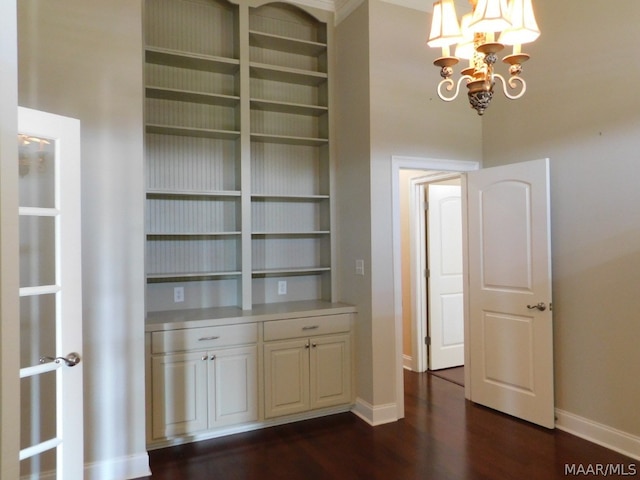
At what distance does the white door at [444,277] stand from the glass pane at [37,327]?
11.8 feet

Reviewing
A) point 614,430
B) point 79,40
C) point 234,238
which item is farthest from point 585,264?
point 79,40

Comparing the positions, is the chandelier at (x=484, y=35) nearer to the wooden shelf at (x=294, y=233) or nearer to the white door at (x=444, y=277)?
the wooden shelf at (x=294, y=233)

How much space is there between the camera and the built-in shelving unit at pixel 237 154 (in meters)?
3.47

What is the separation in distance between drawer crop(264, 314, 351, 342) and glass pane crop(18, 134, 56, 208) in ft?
5.75

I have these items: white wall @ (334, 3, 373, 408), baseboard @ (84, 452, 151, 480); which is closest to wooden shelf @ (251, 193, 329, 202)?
white wall @ (334, 3, 373, 408)

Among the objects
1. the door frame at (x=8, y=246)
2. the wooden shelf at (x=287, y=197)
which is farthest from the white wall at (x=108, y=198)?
the door frame at (x=8, y=246)

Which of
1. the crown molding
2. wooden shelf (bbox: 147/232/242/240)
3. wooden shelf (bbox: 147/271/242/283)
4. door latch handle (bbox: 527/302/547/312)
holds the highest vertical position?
the crown molding

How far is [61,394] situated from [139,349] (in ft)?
1.99

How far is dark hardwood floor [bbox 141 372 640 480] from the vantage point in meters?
2.67

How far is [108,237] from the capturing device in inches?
101

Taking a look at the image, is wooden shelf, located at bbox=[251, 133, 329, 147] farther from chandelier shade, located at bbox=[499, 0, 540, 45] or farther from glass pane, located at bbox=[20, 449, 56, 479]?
glass pane, located at bbox=[20, 449, 56, 479]

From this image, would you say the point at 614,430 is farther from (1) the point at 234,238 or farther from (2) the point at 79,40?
(2) the point at 79,40

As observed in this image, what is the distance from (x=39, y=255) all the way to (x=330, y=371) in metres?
2.27

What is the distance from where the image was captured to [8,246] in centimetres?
70
